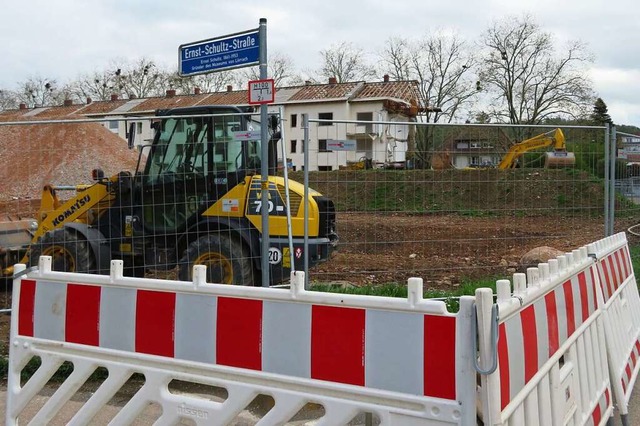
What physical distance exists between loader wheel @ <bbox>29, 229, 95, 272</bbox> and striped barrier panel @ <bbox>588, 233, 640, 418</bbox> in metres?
6.07

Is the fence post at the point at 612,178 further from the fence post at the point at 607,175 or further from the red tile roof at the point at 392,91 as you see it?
the red tile roof at the point at 392,91

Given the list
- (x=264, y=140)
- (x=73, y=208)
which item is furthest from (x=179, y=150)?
(x=264, y=140)

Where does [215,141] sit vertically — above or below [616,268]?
above

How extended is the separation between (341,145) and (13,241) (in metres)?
5.65

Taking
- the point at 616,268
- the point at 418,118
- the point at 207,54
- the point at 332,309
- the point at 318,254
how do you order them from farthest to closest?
the point at 418,118
the point at 318,254
the point at 207,54
the point at 616,268
the point at 332,309

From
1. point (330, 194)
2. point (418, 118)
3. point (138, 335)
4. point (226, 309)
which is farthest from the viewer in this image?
point (418, 118)

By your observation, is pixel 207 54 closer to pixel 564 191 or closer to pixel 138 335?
pixel 138 335

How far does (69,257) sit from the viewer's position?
833cm

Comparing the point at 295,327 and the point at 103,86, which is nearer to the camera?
the point at 295,327

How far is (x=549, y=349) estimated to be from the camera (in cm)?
317

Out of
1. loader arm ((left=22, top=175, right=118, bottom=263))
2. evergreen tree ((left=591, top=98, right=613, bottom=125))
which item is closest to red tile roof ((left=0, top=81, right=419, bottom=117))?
evergreen tree ((left=591, top=98, right=613, bottom=125))

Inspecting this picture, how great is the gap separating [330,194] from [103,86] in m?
70.6

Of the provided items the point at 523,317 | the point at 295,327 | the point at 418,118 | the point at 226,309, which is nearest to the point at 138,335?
the point at 226,309

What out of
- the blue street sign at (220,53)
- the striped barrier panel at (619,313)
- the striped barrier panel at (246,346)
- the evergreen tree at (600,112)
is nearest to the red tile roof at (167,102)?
the evergreen tree at (600,112)
